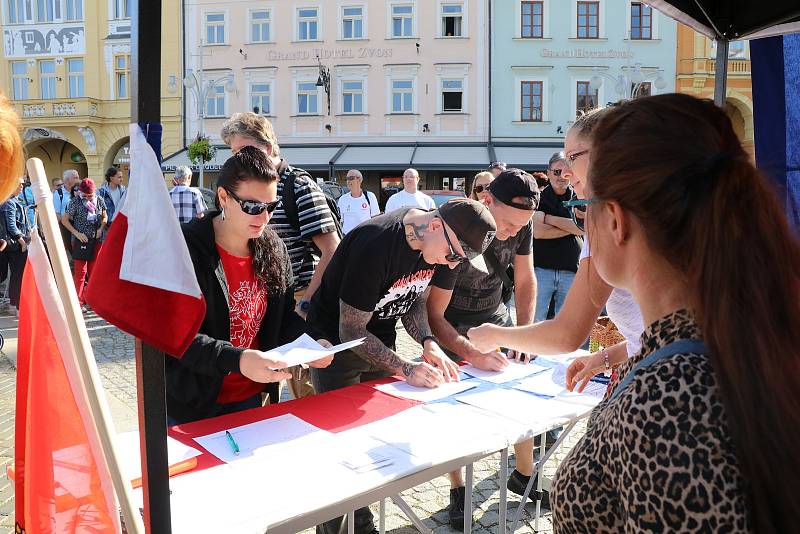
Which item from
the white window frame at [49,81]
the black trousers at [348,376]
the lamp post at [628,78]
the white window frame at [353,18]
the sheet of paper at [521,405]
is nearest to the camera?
the sheet of paper at [521,405]

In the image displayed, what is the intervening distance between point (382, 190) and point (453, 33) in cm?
623

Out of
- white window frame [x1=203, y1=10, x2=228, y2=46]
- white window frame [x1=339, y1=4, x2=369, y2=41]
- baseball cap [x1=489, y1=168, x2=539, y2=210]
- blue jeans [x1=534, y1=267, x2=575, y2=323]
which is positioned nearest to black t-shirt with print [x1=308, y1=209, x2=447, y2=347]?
baseball cap [x1=489, y1=168, x2=539, y2=210]

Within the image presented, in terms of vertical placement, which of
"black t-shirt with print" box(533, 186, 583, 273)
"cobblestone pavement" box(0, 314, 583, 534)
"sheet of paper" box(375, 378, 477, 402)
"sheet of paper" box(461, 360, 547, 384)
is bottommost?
Result: "cobblestone pavement" box(0, 314, 583, 534)

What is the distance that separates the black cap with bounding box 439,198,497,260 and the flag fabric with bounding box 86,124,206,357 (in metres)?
1.47

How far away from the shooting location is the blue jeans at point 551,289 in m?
4.66

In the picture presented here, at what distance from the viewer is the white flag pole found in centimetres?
119

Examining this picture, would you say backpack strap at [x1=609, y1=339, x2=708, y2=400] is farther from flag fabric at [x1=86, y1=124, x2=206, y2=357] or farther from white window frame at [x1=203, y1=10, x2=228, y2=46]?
white window frame at [x1=203, y1=10, x2=228, y2=46]

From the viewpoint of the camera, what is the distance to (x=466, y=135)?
23688mm

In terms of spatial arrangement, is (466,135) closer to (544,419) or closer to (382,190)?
(382,190)

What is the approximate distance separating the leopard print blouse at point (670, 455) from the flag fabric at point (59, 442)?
100 centimetres

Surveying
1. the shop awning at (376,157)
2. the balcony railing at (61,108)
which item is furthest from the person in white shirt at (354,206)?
the balcony railing at (61,108)

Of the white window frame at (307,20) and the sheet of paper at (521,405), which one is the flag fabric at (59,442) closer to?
the sheet of paper at (521,405)

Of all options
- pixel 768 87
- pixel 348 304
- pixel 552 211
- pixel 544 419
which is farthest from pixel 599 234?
pixel 552 211

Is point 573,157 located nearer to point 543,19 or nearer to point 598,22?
point 543,19
